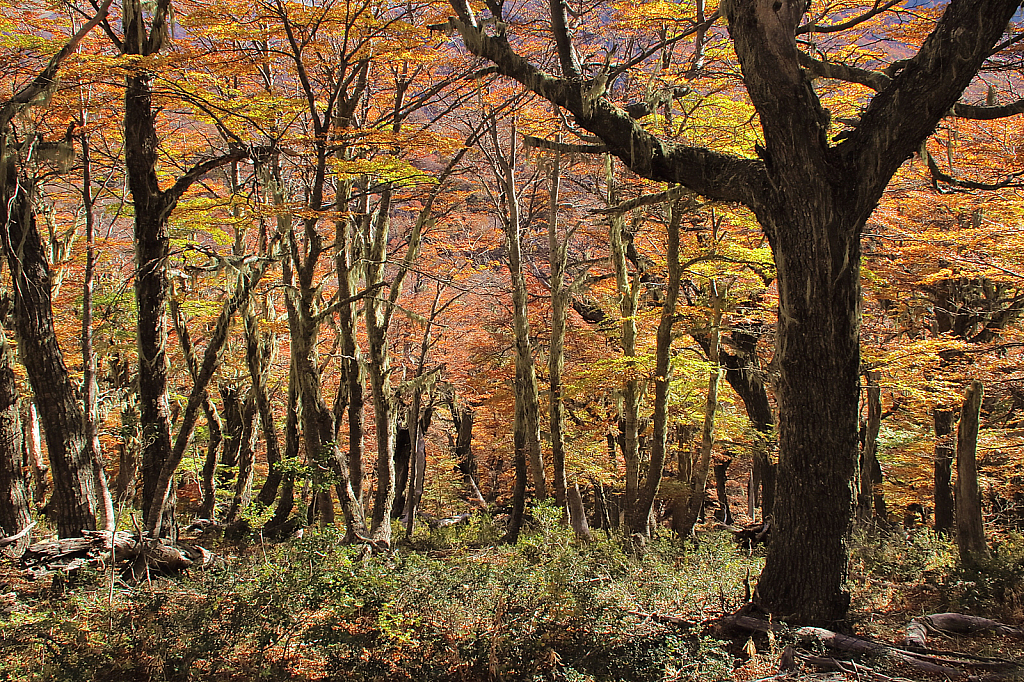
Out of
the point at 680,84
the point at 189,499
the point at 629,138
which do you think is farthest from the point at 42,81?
the point at 189,499

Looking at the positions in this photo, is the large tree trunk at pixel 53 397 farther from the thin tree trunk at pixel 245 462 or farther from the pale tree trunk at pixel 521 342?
the pale tree trunk at pixel 521 342

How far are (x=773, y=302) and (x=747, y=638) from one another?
27.9ft

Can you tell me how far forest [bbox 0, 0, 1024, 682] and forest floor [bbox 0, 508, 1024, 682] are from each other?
0.12 feet

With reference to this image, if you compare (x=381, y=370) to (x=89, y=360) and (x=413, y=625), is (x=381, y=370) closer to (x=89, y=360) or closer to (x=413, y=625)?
(x=89, y=360)

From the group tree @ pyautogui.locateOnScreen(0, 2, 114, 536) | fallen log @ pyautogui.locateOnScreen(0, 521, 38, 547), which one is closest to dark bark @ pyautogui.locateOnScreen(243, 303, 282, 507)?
tree @ pyautogui.locateOnScreen(0, 2, 114, 536)

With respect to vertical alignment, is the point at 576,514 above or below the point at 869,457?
below

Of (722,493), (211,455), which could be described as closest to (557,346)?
(211,455)

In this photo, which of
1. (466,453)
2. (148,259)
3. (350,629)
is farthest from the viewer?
(466,453)

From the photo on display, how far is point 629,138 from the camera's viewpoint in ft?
19.5

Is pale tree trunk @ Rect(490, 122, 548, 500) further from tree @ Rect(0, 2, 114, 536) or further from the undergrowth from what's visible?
tree @ Rect(0, 2, 114, 536)

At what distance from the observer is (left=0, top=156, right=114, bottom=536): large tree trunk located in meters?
7.52

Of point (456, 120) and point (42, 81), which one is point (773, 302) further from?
point (42, 81)

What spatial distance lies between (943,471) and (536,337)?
947cm

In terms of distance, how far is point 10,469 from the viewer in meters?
8.46
